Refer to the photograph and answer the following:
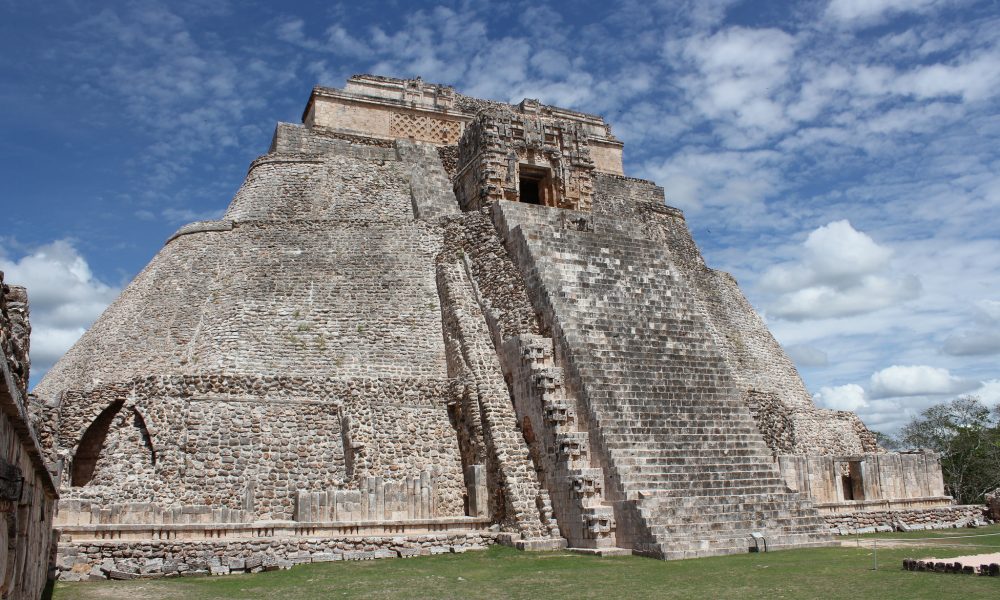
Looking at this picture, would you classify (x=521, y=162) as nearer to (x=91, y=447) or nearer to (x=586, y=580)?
(x=91, y=447)

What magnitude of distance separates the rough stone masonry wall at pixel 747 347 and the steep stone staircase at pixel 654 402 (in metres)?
3.73

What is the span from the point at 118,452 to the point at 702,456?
372 inches

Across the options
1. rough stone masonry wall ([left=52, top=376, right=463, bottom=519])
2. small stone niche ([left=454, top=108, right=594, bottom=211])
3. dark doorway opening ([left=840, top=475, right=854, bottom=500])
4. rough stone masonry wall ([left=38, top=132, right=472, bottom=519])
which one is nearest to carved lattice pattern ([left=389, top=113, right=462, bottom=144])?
small stone niche ([left=454, top=108, right=594, bottom=211])

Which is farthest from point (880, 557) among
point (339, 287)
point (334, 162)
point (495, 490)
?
point (334, 162)

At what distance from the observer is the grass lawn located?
8.67 metres

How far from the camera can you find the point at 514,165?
63.0ft

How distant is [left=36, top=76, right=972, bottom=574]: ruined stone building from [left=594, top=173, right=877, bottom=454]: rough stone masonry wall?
10.5 inches

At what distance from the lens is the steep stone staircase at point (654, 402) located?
483 inches

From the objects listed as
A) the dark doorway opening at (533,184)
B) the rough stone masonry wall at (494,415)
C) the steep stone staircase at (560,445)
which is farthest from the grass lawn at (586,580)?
the dark doorway opening at (533,184)

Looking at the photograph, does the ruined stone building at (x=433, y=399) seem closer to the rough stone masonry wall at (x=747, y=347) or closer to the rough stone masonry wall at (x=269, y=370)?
the rough stone masonry wall at (x=269, y=370)

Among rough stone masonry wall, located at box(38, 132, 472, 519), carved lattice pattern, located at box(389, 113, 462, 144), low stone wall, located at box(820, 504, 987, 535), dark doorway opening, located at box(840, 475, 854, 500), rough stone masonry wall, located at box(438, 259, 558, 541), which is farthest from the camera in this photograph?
carved lattice pattern, located at box(389, 113, 462, 144)

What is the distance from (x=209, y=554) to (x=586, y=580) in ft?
17.1

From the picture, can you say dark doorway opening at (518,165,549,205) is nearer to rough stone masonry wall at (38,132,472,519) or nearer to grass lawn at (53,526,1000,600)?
rough stone masonry wall at (38,132,472,519)

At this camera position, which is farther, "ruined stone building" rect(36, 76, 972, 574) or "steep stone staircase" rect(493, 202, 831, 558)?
"ruined stone building" rect(36, 76, 972, 574)
